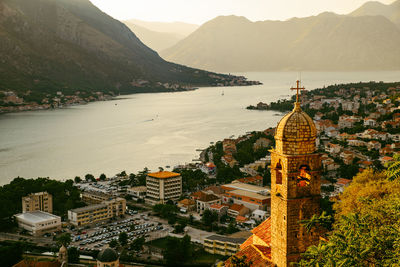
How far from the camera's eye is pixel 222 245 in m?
12.5

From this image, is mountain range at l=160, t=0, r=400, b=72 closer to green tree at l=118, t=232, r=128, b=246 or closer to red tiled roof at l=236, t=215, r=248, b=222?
red tiled roof at l=236, t=215, r=248, b=222

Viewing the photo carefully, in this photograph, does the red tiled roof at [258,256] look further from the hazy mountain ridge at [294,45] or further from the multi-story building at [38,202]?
the hazy mountain ridge at [294,45]

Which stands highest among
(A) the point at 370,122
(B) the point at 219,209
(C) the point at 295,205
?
(C) the point at 295,205

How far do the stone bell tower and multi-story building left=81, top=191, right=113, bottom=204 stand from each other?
1373 centimetres

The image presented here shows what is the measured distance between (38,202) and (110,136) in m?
20.4

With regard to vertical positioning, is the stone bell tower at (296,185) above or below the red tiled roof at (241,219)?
above

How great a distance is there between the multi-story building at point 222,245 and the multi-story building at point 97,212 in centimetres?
485

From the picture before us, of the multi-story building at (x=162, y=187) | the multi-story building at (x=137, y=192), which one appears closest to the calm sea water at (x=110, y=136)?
the multi-story building at (x=137, y=192)

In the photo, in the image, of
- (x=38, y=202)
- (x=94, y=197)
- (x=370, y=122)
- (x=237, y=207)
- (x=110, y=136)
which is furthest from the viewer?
(x=110, y=136)

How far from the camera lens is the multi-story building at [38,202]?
Answer: 16422mm

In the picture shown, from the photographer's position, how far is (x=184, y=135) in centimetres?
3622

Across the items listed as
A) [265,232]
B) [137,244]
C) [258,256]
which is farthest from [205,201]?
[258,256]

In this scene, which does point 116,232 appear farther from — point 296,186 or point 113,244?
point 296,186

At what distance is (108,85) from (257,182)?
68.8m
